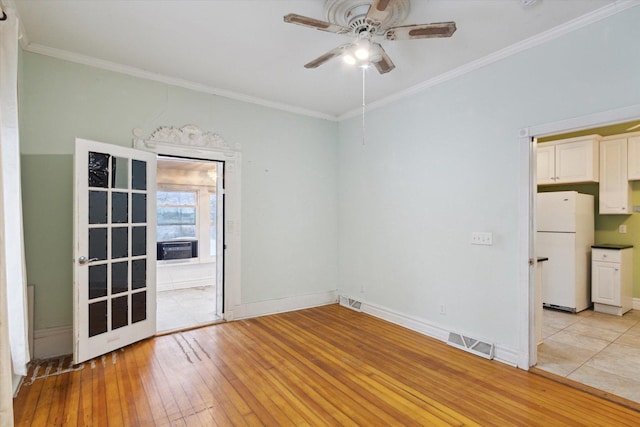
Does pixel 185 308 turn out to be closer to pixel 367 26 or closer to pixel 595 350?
pixel 367 26

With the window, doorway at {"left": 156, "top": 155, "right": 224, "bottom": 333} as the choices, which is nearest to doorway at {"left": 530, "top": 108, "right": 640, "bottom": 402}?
doorway at {"left": 156, "top": 155, "right": 224, "bottom": 333}

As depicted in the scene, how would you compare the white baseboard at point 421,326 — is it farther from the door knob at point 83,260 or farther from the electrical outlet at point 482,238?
the door knob at point 83,260

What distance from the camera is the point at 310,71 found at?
138 inches

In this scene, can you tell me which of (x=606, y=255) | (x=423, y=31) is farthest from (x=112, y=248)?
(x=606, y=255)

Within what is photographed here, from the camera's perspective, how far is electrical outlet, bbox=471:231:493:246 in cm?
320

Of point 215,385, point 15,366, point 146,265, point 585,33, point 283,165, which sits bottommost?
point 215,385

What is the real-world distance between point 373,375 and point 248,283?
2.14m

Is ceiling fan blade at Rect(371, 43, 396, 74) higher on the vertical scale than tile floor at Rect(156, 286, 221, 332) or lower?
higher

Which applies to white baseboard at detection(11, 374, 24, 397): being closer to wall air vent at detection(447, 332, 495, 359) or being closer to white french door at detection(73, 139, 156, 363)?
white french door at detection(73, 139, 156, 363)

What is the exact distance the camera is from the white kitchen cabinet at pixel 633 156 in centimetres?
443

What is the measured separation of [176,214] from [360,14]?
6.28 metres

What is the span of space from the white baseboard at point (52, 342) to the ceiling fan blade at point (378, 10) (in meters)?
3.84

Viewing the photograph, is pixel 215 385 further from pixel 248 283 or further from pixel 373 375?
pixel 248 283

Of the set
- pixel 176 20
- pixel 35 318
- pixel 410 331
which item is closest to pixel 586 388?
pixel 410 331
